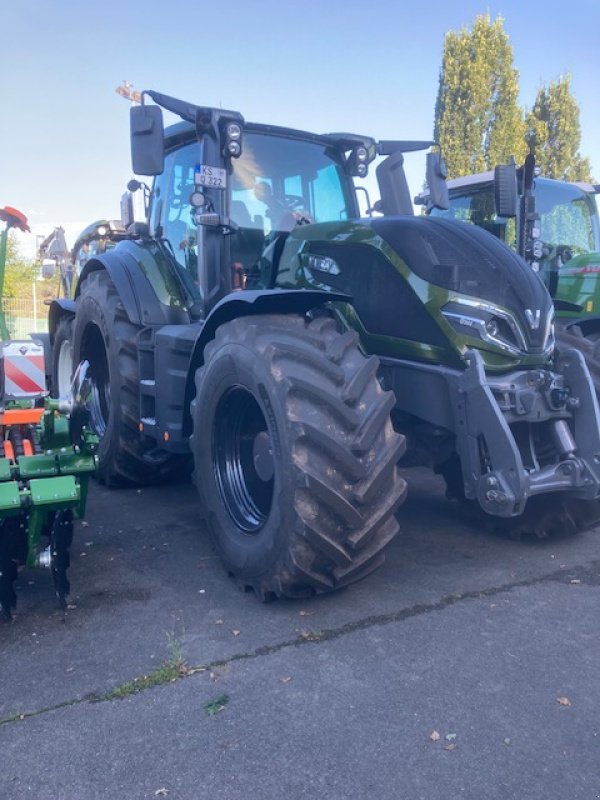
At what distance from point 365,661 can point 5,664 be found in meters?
1.47

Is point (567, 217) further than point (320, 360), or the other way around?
point (567, 217)

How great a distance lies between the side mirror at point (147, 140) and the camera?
4328mm

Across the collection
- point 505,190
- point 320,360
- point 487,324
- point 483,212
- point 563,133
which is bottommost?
point 320,360

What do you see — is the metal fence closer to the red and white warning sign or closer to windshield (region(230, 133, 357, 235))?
windshield (region(230, 133, 357, 235))

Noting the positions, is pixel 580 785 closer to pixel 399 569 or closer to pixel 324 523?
pixel 324 523

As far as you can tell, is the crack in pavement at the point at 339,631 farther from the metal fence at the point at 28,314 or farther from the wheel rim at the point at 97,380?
the metal fence at the point at 28,314

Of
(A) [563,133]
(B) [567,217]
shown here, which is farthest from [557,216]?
(A) [563,133]

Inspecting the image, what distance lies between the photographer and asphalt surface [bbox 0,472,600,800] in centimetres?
240

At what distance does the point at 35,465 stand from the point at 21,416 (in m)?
0.52

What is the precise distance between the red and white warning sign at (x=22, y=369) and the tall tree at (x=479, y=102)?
774 inches

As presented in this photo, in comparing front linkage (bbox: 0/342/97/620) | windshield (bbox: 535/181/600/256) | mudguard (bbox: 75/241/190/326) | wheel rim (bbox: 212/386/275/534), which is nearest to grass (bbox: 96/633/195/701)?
front linkage (bbox: 0/342/97/620)

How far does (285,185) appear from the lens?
16.8ft

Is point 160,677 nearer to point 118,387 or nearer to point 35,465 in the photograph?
point 35,465

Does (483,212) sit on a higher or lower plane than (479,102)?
lower
